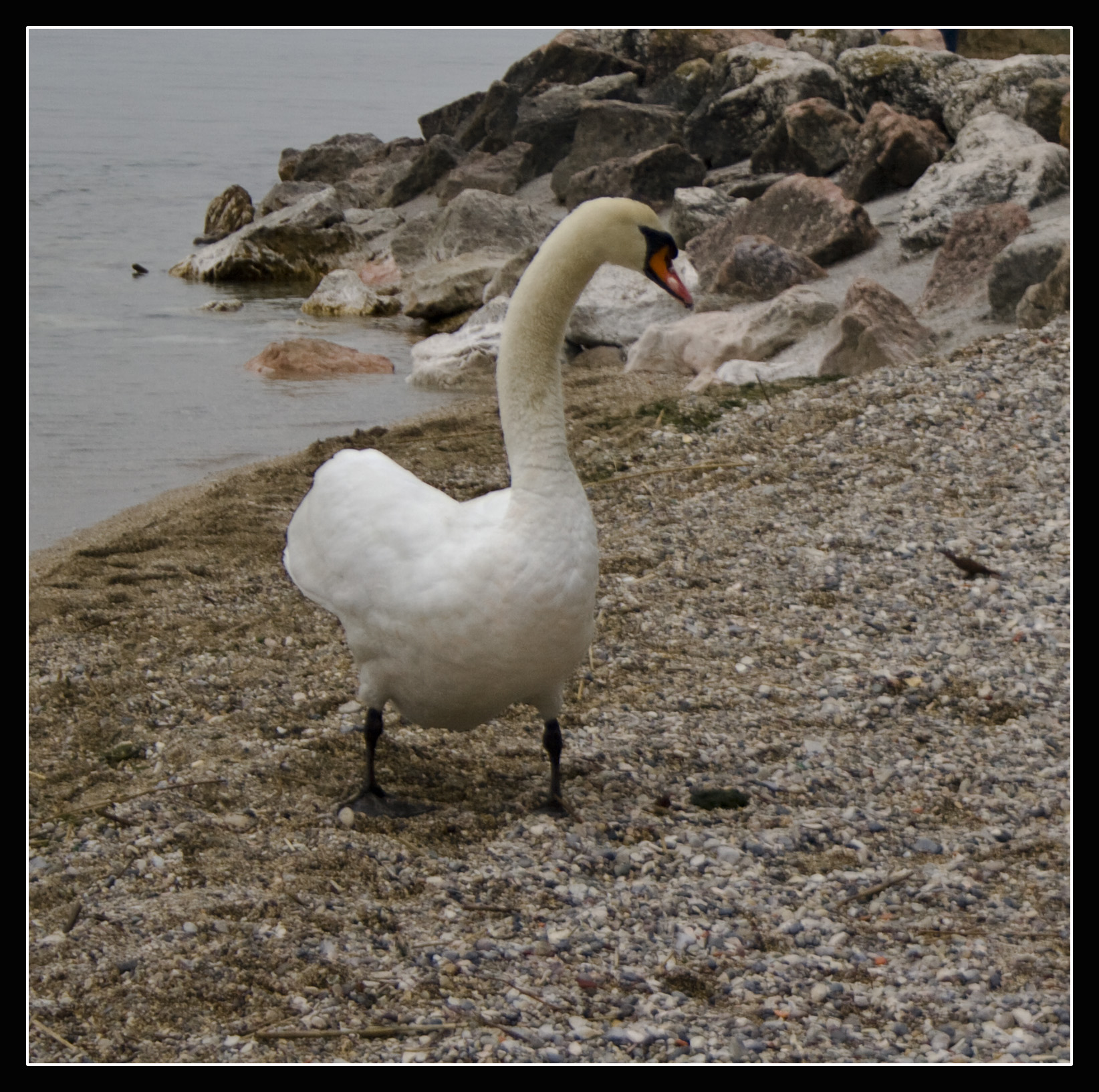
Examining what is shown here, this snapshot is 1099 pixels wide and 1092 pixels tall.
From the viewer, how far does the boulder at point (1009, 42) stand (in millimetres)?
22047

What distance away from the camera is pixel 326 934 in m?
3.65

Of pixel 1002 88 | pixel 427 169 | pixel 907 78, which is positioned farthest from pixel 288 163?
pixel 1002 88

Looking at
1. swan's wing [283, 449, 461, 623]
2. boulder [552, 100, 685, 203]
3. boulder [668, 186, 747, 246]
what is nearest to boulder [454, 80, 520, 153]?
boulder [552, 100, 685, 203]

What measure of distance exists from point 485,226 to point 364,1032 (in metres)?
16.9

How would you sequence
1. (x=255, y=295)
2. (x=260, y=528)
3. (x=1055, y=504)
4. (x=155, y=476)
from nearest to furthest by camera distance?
(x=1055, y=504)
(x=260, y=528)
(x=155, y=476)
(x=255, y=295)

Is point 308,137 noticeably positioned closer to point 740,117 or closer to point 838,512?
point 740,117

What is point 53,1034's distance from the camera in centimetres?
320

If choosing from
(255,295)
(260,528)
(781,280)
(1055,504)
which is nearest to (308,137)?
(255,295)

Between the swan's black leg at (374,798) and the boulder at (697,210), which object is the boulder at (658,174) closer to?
the boulder at (697,210)

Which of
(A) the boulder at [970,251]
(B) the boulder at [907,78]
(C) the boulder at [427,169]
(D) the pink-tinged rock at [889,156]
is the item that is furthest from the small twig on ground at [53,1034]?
(C) the boulder at [427,169]

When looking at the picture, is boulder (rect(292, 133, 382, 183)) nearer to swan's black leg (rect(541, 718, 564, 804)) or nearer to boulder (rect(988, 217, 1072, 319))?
boulder (rect(988, 217, 1072, 319))

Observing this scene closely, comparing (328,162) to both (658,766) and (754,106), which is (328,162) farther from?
(658,766)

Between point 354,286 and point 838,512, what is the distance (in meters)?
13.3

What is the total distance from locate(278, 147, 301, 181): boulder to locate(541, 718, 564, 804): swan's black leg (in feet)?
97.4
